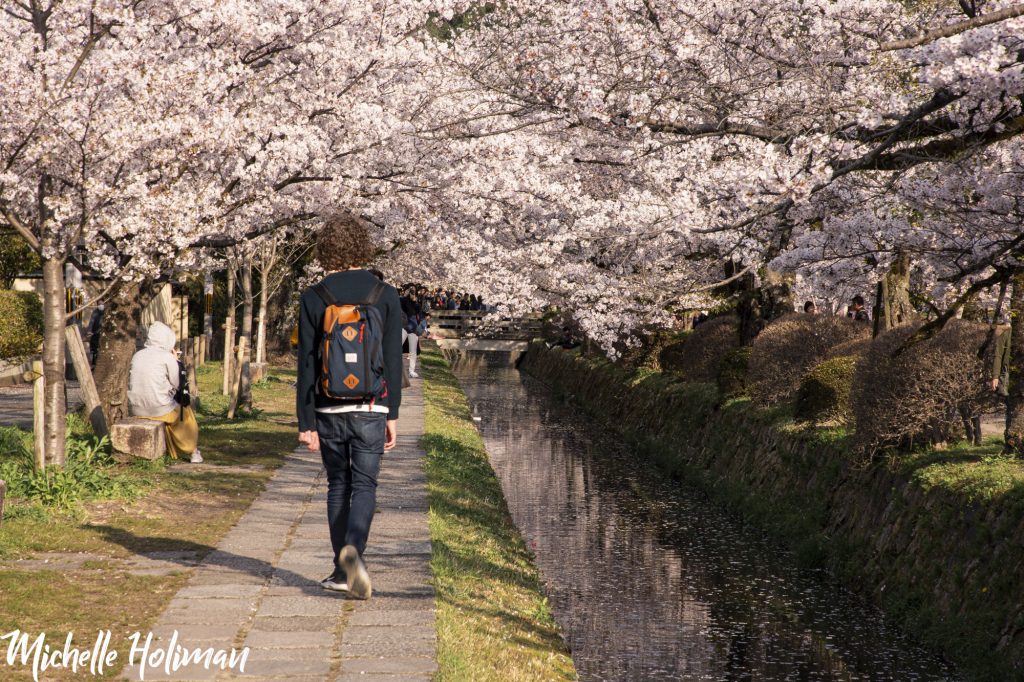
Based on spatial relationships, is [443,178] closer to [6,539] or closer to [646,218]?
[646,218]

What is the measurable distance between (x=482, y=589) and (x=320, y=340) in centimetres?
279

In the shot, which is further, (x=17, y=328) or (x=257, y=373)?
(x=257, y=373)

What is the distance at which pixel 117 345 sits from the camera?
545 inches

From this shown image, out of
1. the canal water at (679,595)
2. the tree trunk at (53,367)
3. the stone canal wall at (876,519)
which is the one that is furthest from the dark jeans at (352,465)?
the stone canal wall at (876,519)

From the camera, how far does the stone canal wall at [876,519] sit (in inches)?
344

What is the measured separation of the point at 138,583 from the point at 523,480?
39.0 feet

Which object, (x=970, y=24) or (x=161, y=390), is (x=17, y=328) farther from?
(x=970, y=24)

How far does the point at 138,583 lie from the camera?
23.3ft

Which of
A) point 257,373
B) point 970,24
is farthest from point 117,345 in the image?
point 970,24

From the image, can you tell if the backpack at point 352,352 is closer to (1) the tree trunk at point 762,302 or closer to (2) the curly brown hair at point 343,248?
(2) the curly brown hair at point 343,248

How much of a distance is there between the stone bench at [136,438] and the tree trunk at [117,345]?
2129 millimetres

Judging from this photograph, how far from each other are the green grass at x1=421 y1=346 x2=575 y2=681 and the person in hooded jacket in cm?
282

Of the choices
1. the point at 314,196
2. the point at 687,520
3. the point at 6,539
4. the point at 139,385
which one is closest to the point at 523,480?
the point at 687,520

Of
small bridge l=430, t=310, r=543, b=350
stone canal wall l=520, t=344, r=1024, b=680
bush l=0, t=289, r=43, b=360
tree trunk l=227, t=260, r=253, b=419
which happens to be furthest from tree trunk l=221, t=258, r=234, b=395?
small bridge l=430, t=310, r=543, b=350
